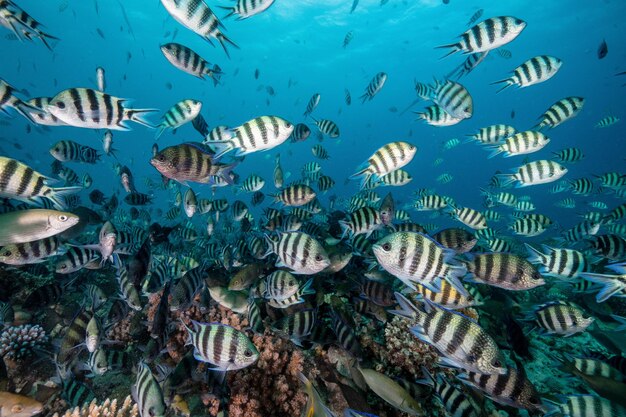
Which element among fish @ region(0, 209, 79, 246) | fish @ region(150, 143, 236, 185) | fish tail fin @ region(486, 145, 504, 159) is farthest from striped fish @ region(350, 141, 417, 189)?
fish @ region(0, 209, 79, 246)

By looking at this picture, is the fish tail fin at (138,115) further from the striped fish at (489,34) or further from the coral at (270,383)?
the striped fish at (489,34)

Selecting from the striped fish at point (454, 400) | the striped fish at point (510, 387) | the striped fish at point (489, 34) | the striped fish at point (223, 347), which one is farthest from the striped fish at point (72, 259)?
the striped fish at point (489, 34)

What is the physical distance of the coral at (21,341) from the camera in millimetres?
4645

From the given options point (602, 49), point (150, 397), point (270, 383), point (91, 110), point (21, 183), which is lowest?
point (270, 383)

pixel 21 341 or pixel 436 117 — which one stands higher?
pixel 436 117

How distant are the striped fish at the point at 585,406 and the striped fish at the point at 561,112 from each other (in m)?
4.85

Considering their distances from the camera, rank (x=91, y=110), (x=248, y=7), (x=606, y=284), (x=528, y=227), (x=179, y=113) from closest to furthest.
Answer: (x=606, y=284) < (x=91, y=110) < (x=248, y=7) < (x=179, y=113) < (x=528, y=227)

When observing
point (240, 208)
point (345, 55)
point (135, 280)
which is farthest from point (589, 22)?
point (135, 280)

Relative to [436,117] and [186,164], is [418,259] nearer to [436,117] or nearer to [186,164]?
[186,164]

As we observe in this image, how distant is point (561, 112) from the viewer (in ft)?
19.2

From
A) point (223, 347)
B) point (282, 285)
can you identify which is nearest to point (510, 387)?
point (282, 285)

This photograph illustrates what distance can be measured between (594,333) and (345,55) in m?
61.4

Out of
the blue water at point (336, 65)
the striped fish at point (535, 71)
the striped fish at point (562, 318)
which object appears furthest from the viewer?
the blue water at point (336, 65)

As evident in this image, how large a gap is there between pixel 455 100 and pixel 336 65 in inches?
2495
